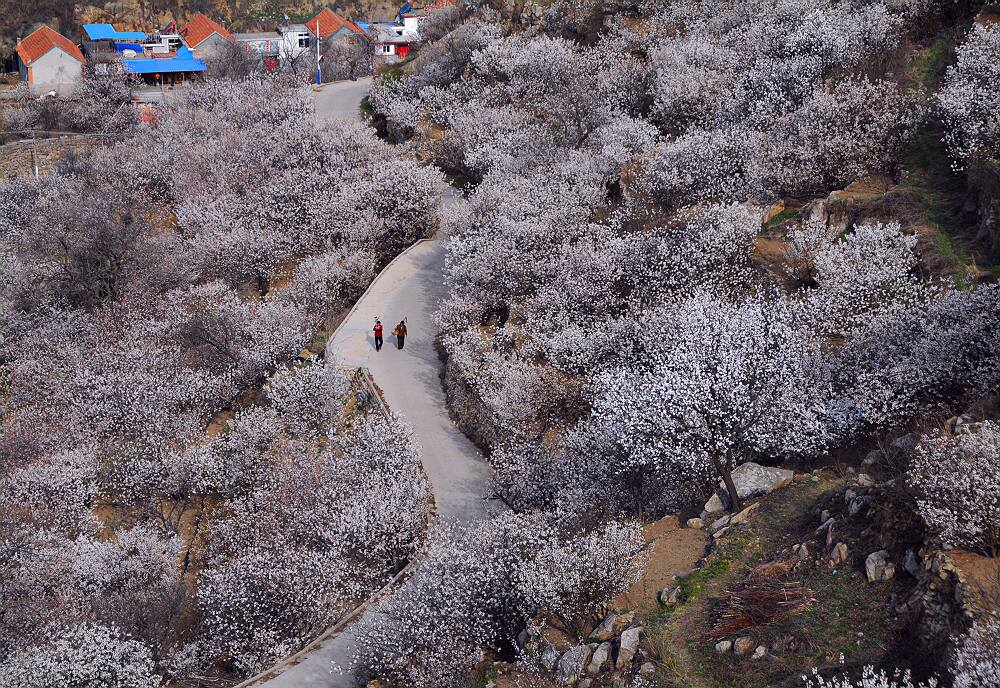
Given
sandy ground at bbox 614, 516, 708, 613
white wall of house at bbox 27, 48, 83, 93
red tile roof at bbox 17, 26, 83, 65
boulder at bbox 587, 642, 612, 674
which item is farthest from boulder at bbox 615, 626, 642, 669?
red tile roof at bbox 17, 26, 83, 65

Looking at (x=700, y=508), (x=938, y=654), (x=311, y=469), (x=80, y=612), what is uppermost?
(x=938, y=654)

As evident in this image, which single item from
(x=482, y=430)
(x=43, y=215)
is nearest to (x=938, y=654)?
(x=482, y=430)

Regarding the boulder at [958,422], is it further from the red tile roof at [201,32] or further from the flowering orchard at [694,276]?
the red tile roof at [201,32]

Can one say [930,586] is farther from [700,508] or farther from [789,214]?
[789,214]

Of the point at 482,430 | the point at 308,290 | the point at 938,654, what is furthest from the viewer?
the point at 308,290

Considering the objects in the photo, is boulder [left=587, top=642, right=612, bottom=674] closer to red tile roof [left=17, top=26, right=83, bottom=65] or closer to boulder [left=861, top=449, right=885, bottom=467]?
boulder [left=861, top=449, right=885, bottom=467]

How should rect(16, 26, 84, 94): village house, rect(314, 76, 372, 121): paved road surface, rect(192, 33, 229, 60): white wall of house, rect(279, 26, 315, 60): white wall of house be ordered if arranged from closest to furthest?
rect(314, 76, 372, 121): paved road surface → rect(16, 26, 84, 94): village house → rect(279, 26, 315, 60): white wall of house → rect(192, 33, 229, 60): white wall of house
